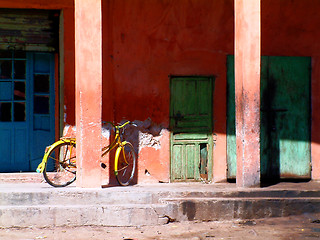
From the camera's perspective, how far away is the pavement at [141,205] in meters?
6.73

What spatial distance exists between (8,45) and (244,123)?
389 centimetres

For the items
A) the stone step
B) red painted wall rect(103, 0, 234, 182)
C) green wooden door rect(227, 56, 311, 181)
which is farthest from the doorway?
green wooden door rect(227, 56, 311, 181)

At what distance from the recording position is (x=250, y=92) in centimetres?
747

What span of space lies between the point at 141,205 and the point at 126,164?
1.48 m

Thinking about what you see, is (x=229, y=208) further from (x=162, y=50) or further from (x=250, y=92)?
(x=162, y=50)

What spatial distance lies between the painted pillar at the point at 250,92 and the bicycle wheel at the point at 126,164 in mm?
1802

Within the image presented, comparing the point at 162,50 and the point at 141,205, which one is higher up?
the point at 162,50

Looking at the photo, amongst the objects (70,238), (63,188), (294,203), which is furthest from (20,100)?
(294,203)

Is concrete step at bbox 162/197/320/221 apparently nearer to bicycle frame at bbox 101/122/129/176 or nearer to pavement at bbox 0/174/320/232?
pavement at bbox 0/174/320/232

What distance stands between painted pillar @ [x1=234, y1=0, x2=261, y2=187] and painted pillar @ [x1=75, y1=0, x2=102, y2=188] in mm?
1980

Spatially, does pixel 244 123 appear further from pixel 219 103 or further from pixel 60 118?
pixel 60 118

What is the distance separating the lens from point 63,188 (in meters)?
7.26

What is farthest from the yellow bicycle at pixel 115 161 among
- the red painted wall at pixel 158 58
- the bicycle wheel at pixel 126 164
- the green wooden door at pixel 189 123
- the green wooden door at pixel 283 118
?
the green wooden door at pixel 283 118

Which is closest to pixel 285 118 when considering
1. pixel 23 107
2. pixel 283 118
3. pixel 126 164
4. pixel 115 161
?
pixel 283 118
